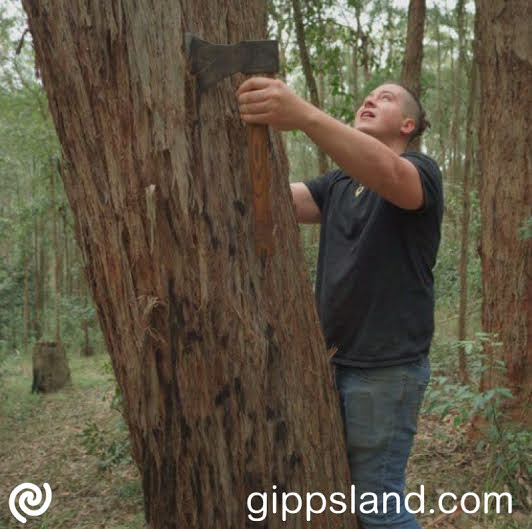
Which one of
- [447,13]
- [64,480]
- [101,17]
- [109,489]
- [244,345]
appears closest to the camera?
[101,17]

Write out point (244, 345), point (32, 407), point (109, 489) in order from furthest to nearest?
1. point (32, 407)
2. point (109, 489)
3. point (244, 345)

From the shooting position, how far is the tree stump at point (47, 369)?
1323 cm

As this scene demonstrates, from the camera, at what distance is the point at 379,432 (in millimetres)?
2012

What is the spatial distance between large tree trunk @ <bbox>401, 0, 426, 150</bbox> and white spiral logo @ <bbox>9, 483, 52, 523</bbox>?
5.19 meters

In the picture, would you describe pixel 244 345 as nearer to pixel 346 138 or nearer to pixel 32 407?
pixel 346 138

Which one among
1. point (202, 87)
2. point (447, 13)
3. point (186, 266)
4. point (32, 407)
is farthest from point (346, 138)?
point (447, 13)

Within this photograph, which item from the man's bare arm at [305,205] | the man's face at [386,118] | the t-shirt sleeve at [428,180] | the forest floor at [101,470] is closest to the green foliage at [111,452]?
the forest floor at [101,470]

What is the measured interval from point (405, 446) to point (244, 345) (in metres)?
0.82

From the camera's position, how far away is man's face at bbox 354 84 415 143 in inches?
90.3

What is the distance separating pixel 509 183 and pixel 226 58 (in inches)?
134

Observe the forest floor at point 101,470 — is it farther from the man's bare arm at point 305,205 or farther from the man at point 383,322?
the man's bare arm at point 305,205

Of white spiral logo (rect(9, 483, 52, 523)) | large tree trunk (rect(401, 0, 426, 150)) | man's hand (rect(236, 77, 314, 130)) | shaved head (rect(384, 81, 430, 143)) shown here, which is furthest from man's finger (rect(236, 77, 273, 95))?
white spiral logo (rect(9, 483, 52, 523))

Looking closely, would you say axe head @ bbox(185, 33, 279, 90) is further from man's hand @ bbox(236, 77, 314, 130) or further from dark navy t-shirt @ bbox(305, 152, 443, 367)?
dark navy t-shirt @ bbox(305, 152, 443, 367)

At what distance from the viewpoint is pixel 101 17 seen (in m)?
1.55
